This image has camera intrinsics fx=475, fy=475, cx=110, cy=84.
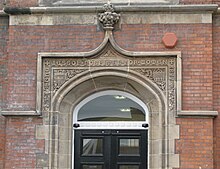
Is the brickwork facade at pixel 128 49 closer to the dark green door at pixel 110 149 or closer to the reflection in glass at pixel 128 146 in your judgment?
the dark green door at pixel 110 149

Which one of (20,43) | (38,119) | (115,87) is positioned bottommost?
(38,119)

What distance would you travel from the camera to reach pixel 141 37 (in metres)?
8.58

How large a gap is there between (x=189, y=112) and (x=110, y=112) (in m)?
1.59

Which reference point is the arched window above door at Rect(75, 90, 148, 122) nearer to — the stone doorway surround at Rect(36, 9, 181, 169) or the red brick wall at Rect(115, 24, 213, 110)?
the stone doorway surround at Rect(36, 9, 181, 169)

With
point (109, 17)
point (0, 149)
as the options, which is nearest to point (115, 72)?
point (109, 17)

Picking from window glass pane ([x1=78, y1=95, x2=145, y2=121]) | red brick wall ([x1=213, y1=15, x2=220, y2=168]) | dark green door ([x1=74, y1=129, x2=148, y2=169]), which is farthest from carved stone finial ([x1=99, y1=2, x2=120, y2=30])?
dark green door ([x1=74, y1=129, x2=148, y2=169])

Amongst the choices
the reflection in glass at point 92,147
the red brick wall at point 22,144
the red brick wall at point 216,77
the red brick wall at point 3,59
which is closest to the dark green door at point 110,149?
the reflection in glass at point 92,147

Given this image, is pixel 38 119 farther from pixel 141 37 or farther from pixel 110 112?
pixel 141 37

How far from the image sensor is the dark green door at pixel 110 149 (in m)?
→ 8.73

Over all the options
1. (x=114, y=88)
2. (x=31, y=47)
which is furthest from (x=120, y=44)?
(x=31, y=47)

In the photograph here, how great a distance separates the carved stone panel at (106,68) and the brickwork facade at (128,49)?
0.18 metres

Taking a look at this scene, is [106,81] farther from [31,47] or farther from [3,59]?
[3,59]

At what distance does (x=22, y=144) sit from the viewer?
8.48 meters

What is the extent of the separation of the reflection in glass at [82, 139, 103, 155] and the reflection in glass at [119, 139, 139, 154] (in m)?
0.39
